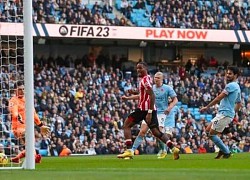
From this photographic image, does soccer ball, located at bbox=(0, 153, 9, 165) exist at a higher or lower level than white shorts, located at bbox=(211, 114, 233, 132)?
lower

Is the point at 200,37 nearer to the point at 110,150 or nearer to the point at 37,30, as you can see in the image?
the point at 37,30

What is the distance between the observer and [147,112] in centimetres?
1745

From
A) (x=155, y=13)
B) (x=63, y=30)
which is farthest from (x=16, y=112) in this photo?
(x=155, y=13)

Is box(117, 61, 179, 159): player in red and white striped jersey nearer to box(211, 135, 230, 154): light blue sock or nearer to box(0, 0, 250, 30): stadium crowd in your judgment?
box(211, 135, 230, 154): light blue sock

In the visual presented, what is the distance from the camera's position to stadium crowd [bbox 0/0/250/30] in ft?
129

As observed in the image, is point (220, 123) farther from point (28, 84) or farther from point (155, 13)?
point (155, 13)

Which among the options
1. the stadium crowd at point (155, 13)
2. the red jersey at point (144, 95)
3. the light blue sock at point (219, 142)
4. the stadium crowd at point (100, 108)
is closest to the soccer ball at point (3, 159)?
the red jersey at point (144, 95)

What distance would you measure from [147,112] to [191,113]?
21.6 metres

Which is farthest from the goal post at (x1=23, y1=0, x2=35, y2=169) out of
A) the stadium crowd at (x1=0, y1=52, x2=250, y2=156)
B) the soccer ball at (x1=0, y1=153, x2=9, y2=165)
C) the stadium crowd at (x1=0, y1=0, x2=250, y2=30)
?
the stadium crowd at (x1=0, y1=0, x2=250, y2=30)

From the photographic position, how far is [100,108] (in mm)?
36375

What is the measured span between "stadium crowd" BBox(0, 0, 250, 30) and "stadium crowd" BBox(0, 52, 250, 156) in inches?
101

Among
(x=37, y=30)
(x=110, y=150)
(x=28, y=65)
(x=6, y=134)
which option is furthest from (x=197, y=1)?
(x=28, y=65)

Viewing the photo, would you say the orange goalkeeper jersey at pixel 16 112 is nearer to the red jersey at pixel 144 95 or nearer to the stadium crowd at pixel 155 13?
the red jersey at pixel 144 95

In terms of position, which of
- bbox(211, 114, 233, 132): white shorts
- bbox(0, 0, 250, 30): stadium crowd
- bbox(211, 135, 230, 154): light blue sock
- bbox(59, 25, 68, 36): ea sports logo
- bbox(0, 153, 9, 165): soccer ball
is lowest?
bbox(0, 153, 9, 165): soccer ball
